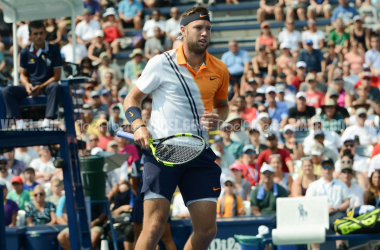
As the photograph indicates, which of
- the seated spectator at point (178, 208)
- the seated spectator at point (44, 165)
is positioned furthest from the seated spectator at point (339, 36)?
the seated spectator at point (44, 165)

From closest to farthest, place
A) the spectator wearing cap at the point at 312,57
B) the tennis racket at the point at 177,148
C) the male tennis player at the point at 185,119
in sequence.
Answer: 1. the tennis racket at the point at 177,148
2. the male tennis player at the point at 185,119
3. the spectator wearing cap at the point at 312,57

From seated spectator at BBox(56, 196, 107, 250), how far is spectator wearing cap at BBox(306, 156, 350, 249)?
121 inches

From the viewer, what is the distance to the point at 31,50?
803 cm

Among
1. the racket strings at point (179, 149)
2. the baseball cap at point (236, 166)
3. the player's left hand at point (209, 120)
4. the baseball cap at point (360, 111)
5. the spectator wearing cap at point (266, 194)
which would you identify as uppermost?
the baseball cap at point (360, 111)

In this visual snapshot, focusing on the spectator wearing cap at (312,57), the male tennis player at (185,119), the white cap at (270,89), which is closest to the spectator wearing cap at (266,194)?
the white cap at (270,89)

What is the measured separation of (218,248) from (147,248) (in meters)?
4.11

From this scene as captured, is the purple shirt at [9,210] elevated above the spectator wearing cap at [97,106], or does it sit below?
below

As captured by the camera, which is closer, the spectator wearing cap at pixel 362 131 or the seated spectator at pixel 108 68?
the spectator wearing cap at pixel 362 131

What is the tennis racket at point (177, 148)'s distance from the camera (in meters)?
4.41

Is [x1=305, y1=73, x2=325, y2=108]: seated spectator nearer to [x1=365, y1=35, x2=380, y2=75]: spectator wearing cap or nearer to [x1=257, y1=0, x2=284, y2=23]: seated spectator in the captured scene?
[x1=365, y1=35, x2=380, y2=75]: spectator wearing cap

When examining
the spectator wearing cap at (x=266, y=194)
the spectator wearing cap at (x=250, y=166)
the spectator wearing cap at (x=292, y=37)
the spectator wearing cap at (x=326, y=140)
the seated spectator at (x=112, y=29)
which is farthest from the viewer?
the seated spectator at (x=112, y=29)

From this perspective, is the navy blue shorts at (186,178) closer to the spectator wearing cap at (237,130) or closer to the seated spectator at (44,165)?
the spectator wearing cap at (237,130)

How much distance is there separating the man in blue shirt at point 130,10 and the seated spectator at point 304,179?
8.77 metres

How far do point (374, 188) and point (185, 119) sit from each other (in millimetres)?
5222
